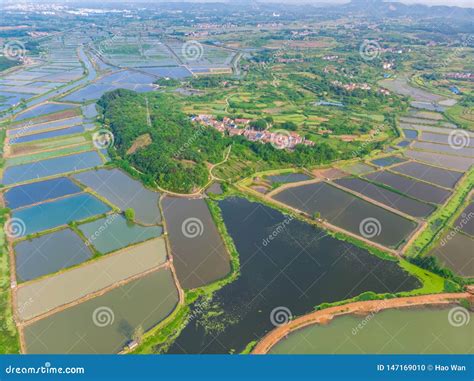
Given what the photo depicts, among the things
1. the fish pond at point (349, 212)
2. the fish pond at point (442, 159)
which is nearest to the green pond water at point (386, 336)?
the fish pond at point (349, 212)

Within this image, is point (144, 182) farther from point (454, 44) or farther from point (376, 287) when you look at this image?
point (454, 44)

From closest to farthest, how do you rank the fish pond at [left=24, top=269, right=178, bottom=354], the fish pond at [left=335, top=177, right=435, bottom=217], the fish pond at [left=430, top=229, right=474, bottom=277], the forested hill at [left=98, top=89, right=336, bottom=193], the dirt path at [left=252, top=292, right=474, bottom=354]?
1. the fish pond at [left=24, top=269, right=178, bottom=354]
2. the dirt path at [left=252, top=292, right=474, bottom=354]
3. the fish pond at [left=430, top=229, right=474, bottom=277]
4. the fish pond at [left=335, top=177, right=435, bottom=217]
5. the forested hill at [left=98, top=89, right=336, bottom=193]

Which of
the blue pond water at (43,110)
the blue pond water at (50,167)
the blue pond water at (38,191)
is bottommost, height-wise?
the blue pond water at (43,110)

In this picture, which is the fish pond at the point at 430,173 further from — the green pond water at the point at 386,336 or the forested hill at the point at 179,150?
the green pond water at the point at 386,336

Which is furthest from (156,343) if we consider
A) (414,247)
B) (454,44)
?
(454,44)

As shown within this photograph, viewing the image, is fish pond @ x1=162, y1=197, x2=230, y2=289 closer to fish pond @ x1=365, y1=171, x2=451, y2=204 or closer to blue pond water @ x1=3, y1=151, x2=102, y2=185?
blue pond water @ x1=3, y1=151, x2=102, y2=185

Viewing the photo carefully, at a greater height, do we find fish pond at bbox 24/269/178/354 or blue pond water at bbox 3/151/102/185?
fish pond at bbox 24/269/178/354


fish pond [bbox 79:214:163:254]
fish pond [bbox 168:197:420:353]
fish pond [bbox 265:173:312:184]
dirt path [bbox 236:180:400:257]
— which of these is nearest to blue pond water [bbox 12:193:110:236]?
fish pond [bbox 79:214:163:254]
